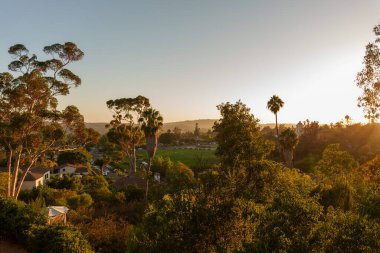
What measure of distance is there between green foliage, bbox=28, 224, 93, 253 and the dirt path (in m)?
0.94

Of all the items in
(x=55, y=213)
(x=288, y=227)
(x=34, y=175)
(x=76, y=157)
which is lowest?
(x=34, y=175)

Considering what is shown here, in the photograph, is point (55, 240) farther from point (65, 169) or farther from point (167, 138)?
point (167, 138)

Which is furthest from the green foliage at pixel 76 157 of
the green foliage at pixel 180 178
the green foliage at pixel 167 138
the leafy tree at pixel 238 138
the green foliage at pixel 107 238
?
the green foliage at pixel 167 138

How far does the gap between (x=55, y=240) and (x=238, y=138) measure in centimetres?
1419

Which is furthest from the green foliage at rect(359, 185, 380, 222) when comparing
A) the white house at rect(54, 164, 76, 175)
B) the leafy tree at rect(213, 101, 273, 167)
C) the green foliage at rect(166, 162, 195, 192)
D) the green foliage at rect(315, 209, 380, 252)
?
the white house at rect(54, 164, 76, 175)

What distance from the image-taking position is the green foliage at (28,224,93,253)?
15.7 metres

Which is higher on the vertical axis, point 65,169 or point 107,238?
point 107,238

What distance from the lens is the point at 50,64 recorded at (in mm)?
27578

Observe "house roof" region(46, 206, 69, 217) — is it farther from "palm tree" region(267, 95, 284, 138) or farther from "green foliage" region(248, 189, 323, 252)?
"palm tree" region(267, 95, 284, 138)

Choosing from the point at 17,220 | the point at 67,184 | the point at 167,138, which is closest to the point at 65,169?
the point at 67,184

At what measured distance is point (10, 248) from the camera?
17.4 m

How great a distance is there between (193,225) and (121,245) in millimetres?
11680

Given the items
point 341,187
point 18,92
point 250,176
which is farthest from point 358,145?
point 18,92

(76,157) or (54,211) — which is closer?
(54,211)
